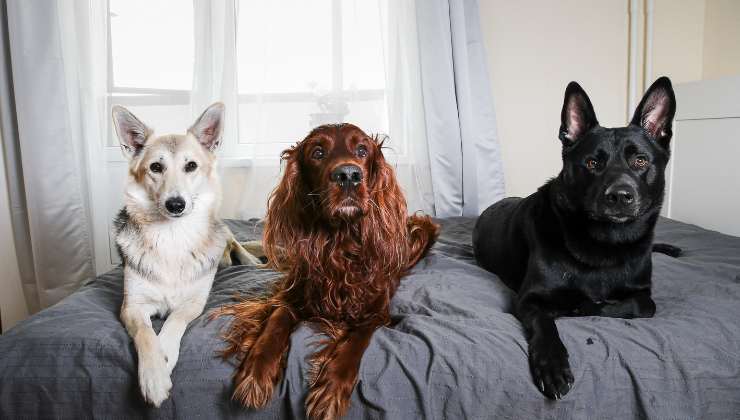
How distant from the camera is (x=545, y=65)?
11.0ft

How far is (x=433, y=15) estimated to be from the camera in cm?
297

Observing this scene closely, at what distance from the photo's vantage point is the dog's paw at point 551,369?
115cm

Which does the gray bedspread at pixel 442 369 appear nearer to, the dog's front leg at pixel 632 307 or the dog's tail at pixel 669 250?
the dog's front leg at pixel 632 307

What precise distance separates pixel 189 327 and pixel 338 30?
2244mm

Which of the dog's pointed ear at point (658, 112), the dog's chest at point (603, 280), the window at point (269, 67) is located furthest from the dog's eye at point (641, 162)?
the window at point (269, 67)

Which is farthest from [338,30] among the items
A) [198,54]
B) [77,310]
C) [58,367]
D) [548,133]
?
[58,367]

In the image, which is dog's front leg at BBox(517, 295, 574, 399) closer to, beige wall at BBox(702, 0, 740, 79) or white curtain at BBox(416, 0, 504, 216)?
white curtain at BBox(416, 0, 504, 216)

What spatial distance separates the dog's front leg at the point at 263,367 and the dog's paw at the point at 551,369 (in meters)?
0.61

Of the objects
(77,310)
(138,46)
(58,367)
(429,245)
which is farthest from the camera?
(138,46)

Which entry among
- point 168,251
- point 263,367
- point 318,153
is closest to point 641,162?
point 318,153

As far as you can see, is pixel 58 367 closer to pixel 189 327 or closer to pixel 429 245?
pixel 189 327

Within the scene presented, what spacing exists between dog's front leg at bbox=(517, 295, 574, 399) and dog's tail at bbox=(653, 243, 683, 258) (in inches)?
40.6

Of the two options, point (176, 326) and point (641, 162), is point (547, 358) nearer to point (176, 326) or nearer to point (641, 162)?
point (641, 162)

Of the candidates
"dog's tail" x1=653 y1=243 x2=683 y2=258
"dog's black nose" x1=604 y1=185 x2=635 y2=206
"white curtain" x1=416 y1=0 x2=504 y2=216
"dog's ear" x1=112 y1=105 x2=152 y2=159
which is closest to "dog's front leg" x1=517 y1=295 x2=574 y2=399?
"dog's black nose" x1=604 y1=185 x2=635 y2=206
